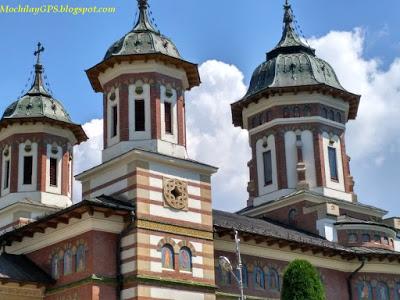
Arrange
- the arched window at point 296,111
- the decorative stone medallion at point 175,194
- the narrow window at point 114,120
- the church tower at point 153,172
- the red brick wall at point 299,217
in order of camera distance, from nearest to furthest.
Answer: the church tower at point 153,172, the decorative stone medallion at point 175,194, the narrow window at point 114,120, the red brick wall at point 299,217, the arched window at point 296,111

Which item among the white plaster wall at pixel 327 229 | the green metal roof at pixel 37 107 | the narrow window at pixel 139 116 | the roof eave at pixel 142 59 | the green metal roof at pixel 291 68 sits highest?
the green metal roof at pixel 291 68

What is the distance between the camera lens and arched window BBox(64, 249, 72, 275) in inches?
1297

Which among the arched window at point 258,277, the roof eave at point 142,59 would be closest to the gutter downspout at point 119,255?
the roof eave at point 142,59

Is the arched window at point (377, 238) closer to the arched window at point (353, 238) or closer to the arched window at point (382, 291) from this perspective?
the arched window at point (353, 238)

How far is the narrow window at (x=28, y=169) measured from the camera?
1785 inches

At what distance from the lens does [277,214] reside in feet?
151

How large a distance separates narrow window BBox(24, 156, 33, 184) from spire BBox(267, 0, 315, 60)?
16.2 meters

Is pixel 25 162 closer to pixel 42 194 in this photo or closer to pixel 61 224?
pixel 42 194

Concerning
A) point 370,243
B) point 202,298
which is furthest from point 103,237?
point 370,243

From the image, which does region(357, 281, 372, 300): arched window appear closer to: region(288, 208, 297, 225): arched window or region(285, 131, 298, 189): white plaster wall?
region(288, 208, 297, 225): arched window

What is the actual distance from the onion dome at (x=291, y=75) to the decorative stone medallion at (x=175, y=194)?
14669mm

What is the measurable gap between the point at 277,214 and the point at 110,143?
13560 millimetres

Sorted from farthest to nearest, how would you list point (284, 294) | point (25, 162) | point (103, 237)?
point (25, 162) < point (103, 237) < point (284, 294)

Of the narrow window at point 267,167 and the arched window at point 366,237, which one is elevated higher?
the narrow window at point 267,167
